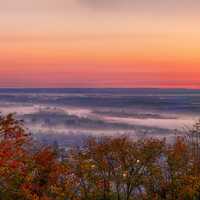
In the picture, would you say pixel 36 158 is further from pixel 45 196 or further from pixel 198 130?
pixel 198 130

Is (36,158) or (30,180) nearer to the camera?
(30,180)

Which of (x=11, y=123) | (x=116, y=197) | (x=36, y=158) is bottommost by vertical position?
(x=116, y=197)

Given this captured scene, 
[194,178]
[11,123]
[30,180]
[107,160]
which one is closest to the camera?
[11,123]

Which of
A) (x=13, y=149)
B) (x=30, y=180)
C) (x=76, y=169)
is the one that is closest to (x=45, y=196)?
(x=30, y=180)

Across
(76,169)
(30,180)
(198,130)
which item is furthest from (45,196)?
(198,130)

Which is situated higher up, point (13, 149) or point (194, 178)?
point (13, 149)

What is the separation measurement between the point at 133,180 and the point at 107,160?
164 inches

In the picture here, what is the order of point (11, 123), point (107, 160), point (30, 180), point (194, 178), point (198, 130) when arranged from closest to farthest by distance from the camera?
1. point (11, 123)
2. point (30, 180)
3. point (194, 178)
4. point (107, 160)
5. point (198, 130)

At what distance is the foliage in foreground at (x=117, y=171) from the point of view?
73312 millimetres

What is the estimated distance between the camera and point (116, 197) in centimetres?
7631

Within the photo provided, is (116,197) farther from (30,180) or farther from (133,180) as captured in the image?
(30,180)

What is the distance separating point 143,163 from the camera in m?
77.3

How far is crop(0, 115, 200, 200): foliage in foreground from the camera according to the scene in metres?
73.3

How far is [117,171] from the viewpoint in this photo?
76.2m
